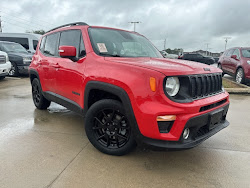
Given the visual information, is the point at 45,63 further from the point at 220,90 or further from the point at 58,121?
the point at 220,90

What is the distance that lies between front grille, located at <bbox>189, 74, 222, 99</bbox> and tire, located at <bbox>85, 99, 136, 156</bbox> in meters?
0.82

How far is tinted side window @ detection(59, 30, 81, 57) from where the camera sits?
3294 mm

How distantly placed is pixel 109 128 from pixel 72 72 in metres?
1.07

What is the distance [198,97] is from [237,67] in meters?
7.63

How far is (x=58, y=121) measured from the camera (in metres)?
4.01

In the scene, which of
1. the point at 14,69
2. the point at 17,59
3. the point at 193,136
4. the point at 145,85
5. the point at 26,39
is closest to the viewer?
the point at 145,85

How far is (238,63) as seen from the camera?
8.84 meters

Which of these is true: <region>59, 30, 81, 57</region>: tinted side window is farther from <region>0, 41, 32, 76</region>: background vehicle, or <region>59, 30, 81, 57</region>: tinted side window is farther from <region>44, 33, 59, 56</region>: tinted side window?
<region>0, 41, 32, 76</region>: background vehicle

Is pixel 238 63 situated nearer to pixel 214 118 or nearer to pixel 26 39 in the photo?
pixel 214 118

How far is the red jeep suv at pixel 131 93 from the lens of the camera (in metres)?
2.21

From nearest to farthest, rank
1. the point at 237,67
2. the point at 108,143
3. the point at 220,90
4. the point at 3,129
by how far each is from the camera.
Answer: the point at 108,143, the point at 220,90, the point at 3,129, the point at 237,67

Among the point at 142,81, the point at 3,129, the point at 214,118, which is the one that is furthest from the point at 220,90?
the point at 3,129

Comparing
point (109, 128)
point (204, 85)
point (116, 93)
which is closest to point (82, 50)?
point (116, 93)

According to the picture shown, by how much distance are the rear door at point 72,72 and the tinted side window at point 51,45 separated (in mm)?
287
